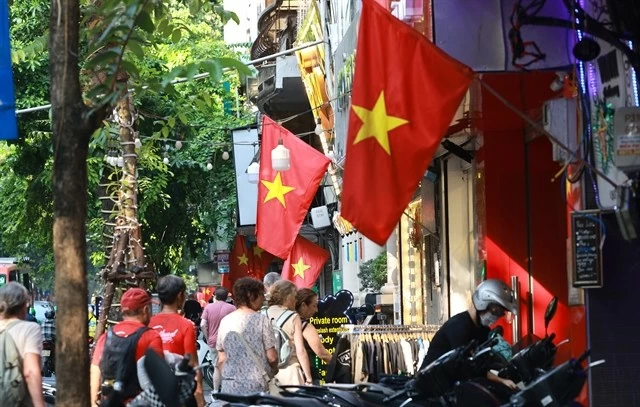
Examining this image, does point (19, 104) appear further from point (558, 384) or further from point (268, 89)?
point (558, 384)

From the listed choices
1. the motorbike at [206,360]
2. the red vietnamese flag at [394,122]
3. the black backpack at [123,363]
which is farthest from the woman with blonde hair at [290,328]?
the motorbike at [206,360]

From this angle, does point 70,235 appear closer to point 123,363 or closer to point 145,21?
point 145,21

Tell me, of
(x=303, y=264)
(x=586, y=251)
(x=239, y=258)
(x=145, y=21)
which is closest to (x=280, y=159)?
(x=303, y=264)

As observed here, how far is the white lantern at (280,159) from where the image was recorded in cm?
1847

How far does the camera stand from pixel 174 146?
1319 inches

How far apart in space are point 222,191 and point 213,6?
26.6 meters

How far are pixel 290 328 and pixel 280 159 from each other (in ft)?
20.5

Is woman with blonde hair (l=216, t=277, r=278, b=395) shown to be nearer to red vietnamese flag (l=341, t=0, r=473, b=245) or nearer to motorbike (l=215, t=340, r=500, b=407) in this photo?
motorbike (l=215, t=340, r=500, b=407)

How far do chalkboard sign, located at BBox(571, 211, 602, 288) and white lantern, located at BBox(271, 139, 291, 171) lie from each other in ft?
28.1

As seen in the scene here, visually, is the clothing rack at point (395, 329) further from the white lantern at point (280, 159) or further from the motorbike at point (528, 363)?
the motorbike at point (528, 363)

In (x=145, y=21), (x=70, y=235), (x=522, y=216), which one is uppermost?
(x=145, y=21)

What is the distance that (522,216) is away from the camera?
14789mm

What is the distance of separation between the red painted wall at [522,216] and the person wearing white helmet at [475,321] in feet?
14.2

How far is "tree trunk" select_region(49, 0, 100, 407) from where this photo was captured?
7203 mm
